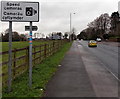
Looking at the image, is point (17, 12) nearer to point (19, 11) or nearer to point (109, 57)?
point (19, 11)

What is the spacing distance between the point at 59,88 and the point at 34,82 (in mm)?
1225

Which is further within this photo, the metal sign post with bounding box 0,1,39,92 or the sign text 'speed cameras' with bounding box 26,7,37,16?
the sign text 'speed cameras' with bounding box 26,7,37,16

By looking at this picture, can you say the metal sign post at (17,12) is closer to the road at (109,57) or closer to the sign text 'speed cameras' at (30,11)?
the sign text 'speed cameras' at (30,11)

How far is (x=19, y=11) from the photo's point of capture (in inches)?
286

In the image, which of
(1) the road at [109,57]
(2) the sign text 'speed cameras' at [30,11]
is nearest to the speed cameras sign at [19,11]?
(2) the sign text 'speed cameras' at [30,11]

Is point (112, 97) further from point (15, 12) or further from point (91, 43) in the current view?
point (91, 43)

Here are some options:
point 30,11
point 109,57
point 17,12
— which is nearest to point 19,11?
point 17,12

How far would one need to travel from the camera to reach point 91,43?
48.5 m

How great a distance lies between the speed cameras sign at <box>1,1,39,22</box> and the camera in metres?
7.15

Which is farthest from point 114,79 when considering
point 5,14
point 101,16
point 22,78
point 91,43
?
point 101,16

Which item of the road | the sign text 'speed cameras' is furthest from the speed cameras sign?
the road

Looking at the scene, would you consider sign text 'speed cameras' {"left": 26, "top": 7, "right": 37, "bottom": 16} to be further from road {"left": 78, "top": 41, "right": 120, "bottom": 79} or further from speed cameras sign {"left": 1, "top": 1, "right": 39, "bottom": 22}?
road {"left": 78, "top": 41, "right": 120, "bottom": 79}

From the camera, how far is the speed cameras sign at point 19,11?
23.5ft

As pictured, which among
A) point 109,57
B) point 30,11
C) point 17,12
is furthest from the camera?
point 109,57
